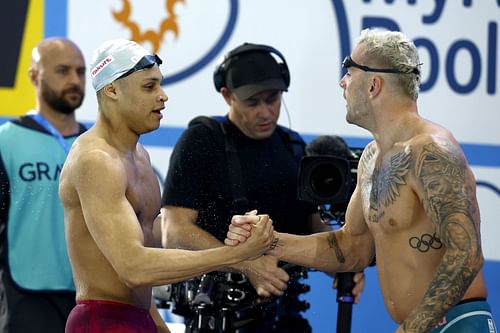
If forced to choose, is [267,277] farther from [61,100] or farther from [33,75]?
[33,75]

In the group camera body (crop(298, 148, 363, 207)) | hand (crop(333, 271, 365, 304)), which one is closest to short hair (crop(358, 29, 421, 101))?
camera body (crop(298, 148, 363, 207))

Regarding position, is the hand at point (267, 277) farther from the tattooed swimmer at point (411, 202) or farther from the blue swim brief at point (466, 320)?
the blue swim brief at point (466, 320)

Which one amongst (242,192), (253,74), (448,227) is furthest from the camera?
(253,74)

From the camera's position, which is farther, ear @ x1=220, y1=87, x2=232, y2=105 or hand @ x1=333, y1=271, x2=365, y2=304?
ear @ x1=220, y1=87, x2=232, y2=105

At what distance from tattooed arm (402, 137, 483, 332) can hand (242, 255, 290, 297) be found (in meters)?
1.06

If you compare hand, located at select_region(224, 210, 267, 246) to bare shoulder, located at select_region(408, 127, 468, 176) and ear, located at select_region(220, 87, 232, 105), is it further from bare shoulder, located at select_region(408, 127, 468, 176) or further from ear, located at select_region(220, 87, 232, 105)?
ear, located at select_region(220, 87, 232, 105)

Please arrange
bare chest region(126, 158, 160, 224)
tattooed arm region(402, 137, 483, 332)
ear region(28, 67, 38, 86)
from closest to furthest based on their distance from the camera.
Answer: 1. tattooed arm region(402, 137, 483, 332)
2. bare chest region(126, 158, 160, 224)
3. ear region(28, 67, 38, 86)

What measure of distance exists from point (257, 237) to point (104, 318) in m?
0.60

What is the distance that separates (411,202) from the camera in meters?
4.16

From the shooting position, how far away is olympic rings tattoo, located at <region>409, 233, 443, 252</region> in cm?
411

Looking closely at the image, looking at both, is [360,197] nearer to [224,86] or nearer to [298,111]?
[224,86]

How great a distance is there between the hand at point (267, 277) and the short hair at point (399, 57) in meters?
1.05

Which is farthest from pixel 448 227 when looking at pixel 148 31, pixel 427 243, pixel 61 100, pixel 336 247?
pixel 148 31

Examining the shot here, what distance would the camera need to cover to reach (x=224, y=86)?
5.60m
